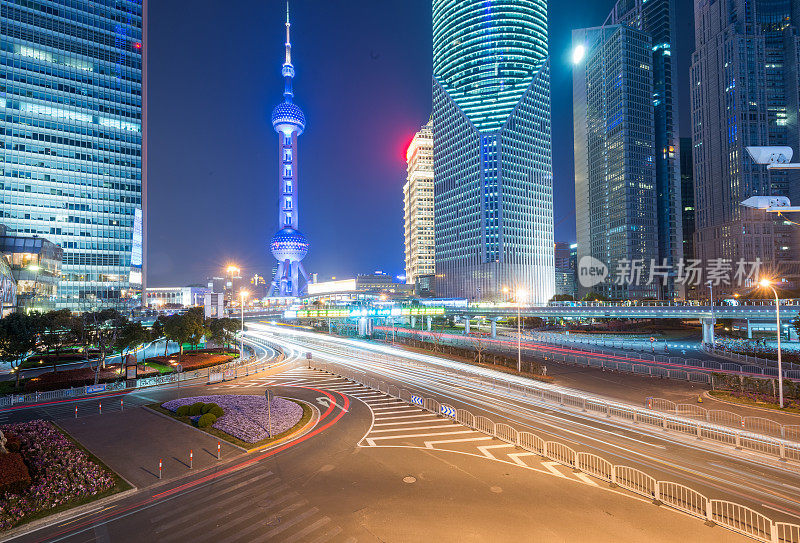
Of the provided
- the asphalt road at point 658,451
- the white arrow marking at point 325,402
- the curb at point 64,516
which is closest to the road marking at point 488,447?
the asphalt road at point 658,451

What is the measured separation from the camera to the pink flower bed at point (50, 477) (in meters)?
16.0

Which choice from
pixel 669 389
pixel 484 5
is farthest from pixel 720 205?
pixel 669 389

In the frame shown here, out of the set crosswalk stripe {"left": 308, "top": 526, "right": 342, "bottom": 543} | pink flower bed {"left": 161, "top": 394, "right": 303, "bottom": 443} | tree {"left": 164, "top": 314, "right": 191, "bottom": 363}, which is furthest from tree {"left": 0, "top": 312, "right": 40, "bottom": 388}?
crosswalk stripe {"left": 308, "top": 526, "right": 342, "bottom": 543}

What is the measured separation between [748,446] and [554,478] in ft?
39.7

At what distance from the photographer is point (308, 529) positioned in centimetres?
1494

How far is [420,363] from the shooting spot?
5128cm

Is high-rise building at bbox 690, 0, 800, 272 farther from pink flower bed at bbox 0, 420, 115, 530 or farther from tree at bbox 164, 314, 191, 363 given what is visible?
pink flower bed at bbox 0, 420, 115, 530

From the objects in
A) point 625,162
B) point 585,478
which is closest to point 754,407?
point 585,478

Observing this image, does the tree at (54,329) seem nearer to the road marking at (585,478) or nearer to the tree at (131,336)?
the tree at (131,336)

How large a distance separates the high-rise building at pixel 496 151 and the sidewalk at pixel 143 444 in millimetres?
141121

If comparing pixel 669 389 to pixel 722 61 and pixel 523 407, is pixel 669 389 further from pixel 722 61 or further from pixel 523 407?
pixel 722 61

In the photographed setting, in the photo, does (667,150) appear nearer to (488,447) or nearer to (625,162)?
(625,162)

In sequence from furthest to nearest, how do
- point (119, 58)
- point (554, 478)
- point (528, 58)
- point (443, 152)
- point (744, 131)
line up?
1. point (443, 152)
2. point (528, 58)
3. point (744, 131)
4. point (119, 58)
5. point (554, 478)

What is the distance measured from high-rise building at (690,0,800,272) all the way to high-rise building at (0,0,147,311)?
19534 cm
